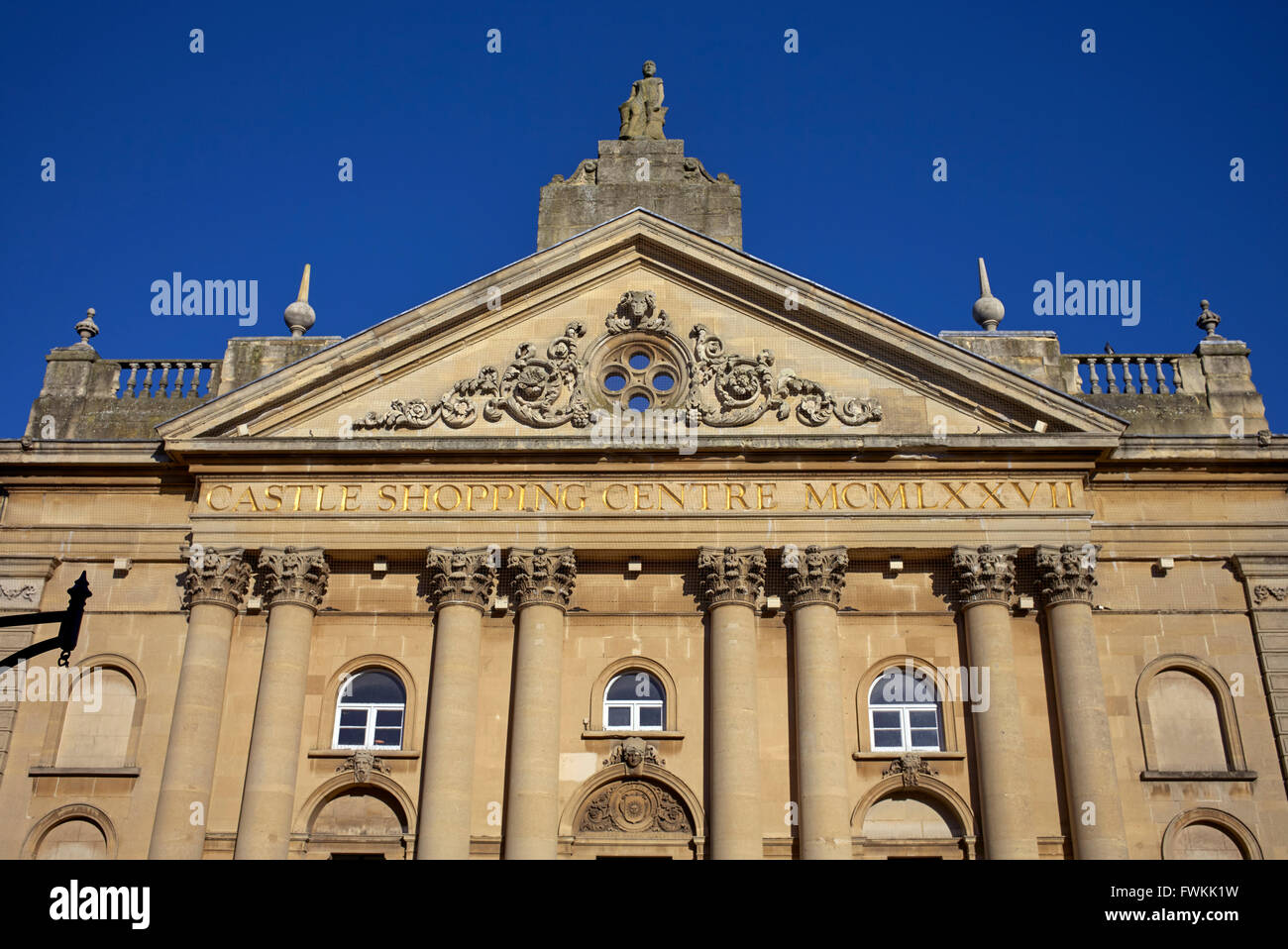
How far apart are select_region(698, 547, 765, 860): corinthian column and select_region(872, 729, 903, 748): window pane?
2010 millimetres

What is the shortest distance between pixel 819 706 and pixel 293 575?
907 centimetres

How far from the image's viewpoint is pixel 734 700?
23.4 meters

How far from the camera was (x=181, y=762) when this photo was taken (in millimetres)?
23125

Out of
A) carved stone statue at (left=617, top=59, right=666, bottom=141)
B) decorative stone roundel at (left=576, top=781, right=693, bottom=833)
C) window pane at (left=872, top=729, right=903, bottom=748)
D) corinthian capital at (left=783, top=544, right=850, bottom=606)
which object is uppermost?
carved stone statue at (left=617, top=59, right=666, bottom=141)

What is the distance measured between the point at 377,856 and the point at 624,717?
4593mm

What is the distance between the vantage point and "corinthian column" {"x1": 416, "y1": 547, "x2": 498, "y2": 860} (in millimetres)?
22734

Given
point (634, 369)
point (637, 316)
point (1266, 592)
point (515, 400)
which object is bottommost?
point (1266, 592)

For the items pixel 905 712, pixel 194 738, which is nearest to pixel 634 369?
pixel 905 712

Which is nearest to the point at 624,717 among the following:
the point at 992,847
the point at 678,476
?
the point at 678,476

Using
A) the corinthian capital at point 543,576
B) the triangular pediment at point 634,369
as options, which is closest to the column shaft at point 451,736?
the corinthian capital at point 543,576

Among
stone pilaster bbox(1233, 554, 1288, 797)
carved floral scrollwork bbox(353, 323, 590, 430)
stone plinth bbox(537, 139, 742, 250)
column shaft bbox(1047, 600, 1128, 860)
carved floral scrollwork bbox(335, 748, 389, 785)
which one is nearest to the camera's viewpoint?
column shaft bbox(1047, 600, 1128, 860)

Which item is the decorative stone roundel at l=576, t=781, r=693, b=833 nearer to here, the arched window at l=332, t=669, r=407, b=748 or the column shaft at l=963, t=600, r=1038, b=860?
the arched window at l=332, t=669, r=407, b=748

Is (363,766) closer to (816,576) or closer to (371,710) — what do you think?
(371,710)

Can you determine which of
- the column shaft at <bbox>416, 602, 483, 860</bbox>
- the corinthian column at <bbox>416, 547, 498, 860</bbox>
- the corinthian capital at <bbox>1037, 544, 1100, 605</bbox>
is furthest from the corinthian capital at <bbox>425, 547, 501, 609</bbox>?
the corinthian capital at <bbox>1037, 544, 1100, 605</bbox>
